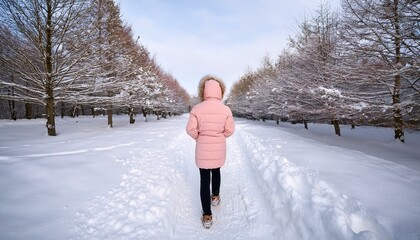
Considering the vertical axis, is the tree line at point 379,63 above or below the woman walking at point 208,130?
above

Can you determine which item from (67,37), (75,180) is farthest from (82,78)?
(75,180)

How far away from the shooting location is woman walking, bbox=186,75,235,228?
340cm

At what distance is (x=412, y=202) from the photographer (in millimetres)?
2793

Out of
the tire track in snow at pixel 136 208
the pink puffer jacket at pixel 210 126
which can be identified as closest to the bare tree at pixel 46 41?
the tire track in snow at pixel 136 208

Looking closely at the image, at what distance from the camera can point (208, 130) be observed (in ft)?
11.3

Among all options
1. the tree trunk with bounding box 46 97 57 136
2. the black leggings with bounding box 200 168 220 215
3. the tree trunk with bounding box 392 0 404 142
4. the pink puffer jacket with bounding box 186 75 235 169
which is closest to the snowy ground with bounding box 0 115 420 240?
the black leggings with bounding box 200 168 220 215

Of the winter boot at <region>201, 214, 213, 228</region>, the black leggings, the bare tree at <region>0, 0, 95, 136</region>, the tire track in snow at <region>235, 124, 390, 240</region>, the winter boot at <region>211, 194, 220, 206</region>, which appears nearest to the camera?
the tire track in snow at <region>235, 124, 390, 240</region>

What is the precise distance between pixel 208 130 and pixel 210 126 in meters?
0.07

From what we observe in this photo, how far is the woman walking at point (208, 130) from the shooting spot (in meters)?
3.40

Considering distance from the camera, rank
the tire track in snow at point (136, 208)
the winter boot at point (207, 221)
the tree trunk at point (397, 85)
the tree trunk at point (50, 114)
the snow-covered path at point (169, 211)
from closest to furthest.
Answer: the tire track in snow at point (136, 208) → the snow-covered path at point (169, 211) → the winter boot at point (207, 221) → the tree trunk at point (397, 85) → the tree trunk at point (50, 114)

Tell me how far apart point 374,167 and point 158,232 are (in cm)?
432

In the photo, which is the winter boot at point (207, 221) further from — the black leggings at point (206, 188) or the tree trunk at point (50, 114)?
the tree trunk at point (50, 114)

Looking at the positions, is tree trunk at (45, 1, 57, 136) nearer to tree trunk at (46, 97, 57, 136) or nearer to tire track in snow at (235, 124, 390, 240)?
tree trunk at (46, 97, 57, 136)

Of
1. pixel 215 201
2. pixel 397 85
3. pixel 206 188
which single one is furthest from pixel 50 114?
pixel 397 85
